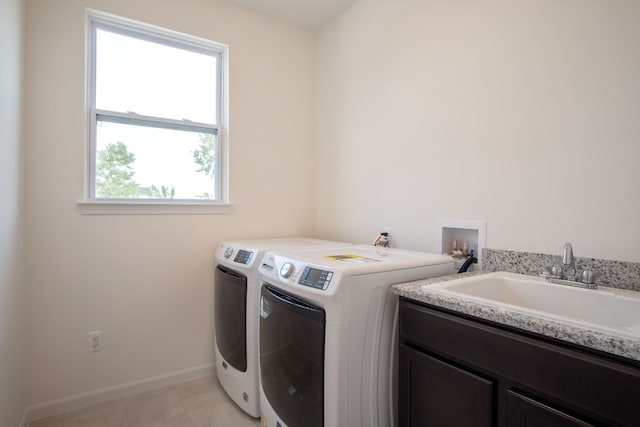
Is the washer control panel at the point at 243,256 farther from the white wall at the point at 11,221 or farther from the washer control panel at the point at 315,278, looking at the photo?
the white wall at the point at 11,221

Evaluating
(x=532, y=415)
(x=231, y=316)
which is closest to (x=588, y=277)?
(x=532, y=415)

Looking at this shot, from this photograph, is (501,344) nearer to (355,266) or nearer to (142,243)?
(355,266)

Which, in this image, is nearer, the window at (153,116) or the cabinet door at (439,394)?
the cabinet door at (439,394)

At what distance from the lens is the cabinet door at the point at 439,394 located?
0.98m

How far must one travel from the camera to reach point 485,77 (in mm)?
1611

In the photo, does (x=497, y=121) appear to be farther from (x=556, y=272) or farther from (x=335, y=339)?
(x=335, y=339)

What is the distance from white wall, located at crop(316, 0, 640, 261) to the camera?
1.22 meters

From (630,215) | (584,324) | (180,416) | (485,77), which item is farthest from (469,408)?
(180,416)

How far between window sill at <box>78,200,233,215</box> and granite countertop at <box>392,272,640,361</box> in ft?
5.53

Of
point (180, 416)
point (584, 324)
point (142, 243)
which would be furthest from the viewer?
point (142, 243)

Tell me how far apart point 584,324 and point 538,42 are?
122 centimetres

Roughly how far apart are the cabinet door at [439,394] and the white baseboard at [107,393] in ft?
5.44

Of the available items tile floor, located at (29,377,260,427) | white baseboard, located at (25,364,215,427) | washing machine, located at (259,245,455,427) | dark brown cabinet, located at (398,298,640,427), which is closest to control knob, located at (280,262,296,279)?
washing machine, located at (259,245,455,427)

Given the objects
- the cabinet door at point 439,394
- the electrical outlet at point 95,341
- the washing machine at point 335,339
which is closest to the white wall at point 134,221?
the electrical outlet at point 95,341
